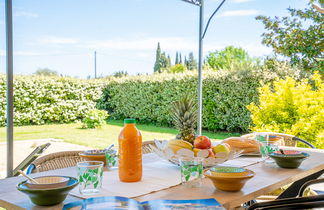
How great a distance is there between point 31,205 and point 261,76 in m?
6.88

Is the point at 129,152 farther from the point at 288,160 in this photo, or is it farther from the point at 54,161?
the point at 288,160

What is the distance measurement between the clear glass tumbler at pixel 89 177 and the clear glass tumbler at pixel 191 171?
1.03 feet

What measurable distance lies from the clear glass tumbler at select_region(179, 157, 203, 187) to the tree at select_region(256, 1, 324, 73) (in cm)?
724

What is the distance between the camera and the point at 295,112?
418 cm

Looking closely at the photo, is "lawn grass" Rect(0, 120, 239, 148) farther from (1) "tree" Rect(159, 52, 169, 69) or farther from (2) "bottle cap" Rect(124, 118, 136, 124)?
(1) "tree" Rect(159, 52, 169, 69)

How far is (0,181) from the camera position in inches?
Result: 51.9

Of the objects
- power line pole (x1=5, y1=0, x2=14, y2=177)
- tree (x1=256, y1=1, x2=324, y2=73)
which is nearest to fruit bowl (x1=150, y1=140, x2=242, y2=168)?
power line pole (x1=5, y1=0, x2=14, y2=177)

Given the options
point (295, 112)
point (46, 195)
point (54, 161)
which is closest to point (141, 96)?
point (295, 112)

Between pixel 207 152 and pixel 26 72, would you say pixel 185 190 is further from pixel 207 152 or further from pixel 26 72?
pixel 26 72

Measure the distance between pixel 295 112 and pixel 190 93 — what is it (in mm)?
3602

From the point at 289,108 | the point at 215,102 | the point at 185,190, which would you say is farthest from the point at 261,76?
the point at 185,190

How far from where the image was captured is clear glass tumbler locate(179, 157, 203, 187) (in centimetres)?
122

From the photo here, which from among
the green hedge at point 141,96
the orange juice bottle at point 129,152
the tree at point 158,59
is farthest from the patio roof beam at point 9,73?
the tree at point 158,59

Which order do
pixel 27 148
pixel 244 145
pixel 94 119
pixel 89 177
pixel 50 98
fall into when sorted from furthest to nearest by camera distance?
pixel 50 98 → pixel 94 119 → pixel 27 148 → pixel 244 145 → pixel 89 177
